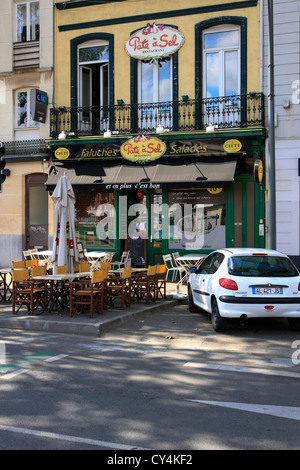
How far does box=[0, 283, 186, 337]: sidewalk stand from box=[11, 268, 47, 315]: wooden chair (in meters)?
0.23

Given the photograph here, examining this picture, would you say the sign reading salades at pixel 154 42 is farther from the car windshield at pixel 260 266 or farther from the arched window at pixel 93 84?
the car windshield at pixel 260 266

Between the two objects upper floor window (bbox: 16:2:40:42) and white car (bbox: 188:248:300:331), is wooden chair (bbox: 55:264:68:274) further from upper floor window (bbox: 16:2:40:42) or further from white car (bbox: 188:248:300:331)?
upper floor window (bbox: 16:2:40:42)

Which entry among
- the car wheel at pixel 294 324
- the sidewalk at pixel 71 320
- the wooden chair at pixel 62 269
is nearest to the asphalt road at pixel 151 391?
the car wheel at pixel 294 324

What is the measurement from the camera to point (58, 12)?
18.8 m

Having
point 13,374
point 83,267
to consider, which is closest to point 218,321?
point 13,374

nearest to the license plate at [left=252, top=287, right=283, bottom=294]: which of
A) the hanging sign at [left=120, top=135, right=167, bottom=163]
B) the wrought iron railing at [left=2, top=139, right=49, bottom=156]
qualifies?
the hanging sign at [left=120, top=135, right=167, bottom=163]

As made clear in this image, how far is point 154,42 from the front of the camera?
57.0 ft

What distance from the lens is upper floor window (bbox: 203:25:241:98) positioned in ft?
54.4

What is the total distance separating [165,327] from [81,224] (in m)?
9.45

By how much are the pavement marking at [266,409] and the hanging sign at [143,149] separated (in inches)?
484

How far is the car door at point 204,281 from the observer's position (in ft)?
32.4

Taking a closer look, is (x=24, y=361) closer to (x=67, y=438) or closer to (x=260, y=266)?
(x=67, y=438)

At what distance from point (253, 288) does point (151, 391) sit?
3.55 metres

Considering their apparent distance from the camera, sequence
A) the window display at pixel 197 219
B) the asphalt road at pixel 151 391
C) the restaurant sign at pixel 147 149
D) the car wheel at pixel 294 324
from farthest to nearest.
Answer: the window display at pixel 197 219
the restaurant sign at pixel 147 149
the car wheel at pixel 294 324
the asphalt road at pixel 151 391
